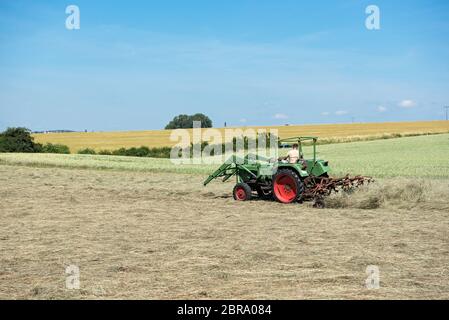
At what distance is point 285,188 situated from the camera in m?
14.3

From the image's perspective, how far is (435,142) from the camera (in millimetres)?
40125

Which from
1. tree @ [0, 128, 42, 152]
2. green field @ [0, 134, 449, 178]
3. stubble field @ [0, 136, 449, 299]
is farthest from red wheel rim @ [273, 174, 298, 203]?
tree @ [0, 128, 42, 152]

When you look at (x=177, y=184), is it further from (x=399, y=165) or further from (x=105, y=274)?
(x=105, y=274)

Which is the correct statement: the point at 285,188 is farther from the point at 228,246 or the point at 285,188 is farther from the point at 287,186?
the point at 228,246

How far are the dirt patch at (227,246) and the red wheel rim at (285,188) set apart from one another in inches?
15.3

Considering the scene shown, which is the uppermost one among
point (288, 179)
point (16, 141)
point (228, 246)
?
point (16, 141)

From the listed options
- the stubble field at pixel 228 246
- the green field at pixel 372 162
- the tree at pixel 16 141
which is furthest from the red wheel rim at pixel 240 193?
the tree at pixel 16 141

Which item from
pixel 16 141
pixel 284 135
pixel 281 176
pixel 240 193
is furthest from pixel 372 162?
pixel 284 135

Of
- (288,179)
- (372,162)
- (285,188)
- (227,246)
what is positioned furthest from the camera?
(372,162)

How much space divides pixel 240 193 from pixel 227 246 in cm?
648

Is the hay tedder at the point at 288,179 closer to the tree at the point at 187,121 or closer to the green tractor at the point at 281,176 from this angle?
the green tractor at the point at 281,176

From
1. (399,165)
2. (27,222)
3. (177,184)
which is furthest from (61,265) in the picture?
(399,165)

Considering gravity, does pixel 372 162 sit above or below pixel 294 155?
below
